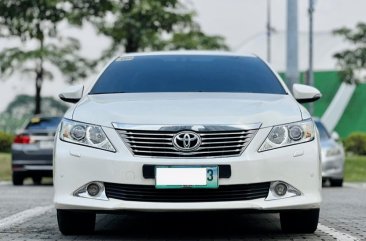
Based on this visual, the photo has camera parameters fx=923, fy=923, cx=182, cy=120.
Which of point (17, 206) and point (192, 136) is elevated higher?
point (192, 136)

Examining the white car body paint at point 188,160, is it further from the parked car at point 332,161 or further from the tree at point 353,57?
the tree at point 353,57

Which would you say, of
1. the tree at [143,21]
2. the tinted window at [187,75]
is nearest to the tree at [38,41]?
the tree at [143,21]

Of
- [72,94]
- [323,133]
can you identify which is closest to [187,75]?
[72,94]

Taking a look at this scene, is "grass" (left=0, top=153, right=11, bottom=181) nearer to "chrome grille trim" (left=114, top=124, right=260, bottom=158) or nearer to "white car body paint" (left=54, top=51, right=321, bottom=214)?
"white car body paint" (left=54, top=51, right=321, bottom=214)

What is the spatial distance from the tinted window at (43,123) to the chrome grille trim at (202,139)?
11.0 meters

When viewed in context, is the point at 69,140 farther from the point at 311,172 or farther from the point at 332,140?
the point at 332,140

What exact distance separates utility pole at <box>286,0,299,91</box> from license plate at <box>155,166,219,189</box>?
13.9 meters

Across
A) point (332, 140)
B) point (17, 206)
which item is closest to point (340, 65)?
point (332, 140)

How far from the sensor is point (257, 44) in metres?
69.4

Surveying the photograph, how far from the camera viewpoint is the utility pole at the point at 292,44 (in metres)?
20.3

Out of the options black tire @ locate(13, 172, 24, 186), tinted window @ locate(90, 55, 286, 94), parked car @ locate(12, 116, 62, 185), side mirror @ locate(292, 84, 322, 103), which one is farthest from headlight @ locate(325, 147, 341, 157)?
side mirror @ locate(292, 84, 322, 103)

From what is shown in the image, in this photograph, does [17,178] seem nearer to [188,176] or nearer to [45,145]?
[45,145]

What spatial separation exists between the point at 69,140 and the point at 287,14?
14166 millimetres

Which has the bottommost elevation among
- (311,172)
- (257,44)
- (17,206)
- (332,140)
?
(257,44)
